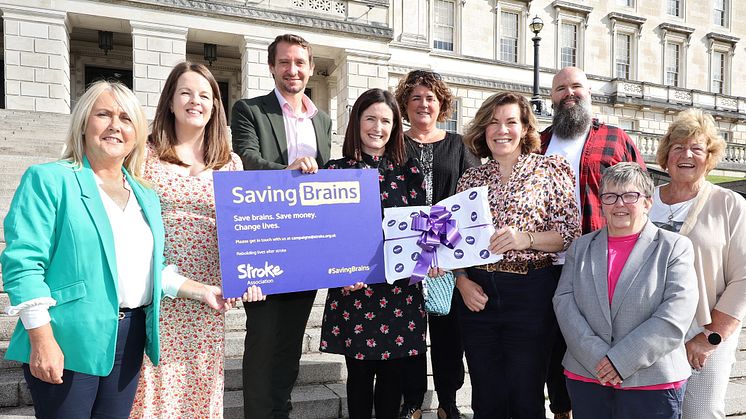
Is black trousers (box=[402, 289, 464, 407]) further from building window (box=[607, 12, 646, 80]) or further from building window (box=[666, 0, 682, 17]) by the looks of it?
building window (box=[666, 0, 682, 17])

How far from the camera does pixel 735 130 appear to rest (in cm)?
3353

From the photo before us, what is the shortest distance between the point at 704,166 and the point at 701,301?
31.4 inches

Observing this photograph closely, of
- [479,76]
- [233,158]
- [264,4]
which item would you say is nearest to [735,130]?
[479,76]

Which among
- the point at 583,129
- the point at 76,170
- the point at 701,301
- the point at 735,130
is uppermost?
the point at 735,130

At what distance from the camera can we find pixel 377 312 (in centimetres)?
296

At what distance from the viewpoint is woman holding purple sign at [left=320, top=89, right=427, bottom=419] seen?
2.92 meters

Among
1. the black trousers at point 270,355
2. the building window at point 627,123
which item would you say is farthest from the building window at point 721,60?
the black trousers at point 270,355

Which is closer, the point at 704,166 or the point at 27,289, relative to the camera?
the point at 27,289

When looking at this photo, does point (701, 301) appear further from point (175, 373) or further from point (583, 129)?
point (175, 373)

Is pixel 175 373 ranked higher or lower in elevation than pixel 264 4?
lower

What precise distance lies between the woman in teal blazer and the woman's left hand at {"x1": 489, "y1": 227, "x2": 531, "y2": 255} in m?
1.65

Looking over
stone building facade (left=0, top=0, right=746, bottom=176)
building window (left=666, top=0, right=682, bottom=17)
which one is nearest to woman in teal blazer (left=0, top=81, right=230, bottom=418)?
stone building facade (left=0, top=0, right=746, bottom=176)

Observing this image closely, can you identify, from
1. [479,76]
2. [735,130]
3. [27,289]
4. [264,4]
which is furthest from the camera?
[735,130]

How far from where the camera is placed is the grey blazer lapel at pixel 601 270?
2521 millimetres
